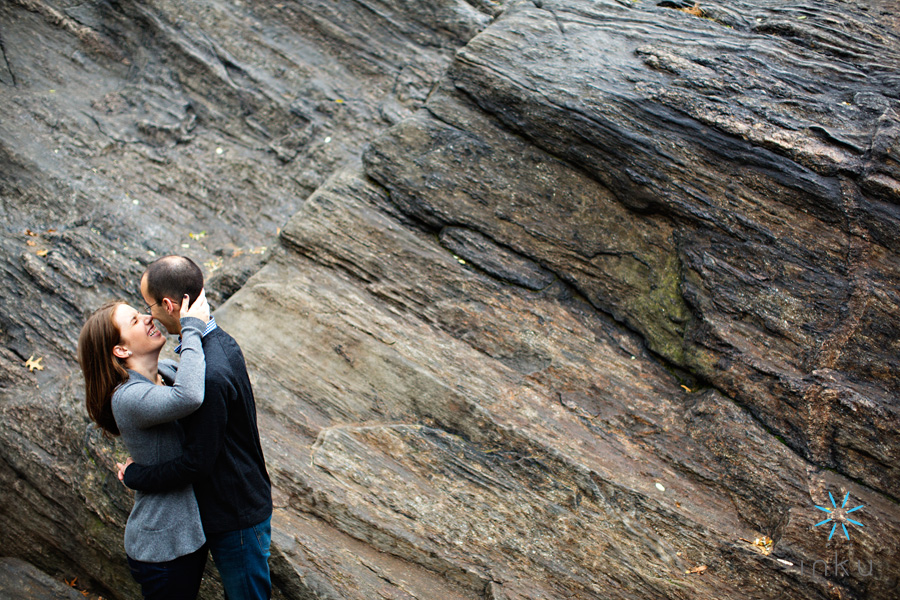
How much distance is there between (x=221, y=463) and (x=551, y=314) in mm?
Result: 4320

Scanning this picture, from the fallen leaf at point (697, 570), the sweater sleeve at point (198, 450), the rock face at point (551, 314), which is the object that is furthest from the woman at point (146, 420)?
the fallen leaf at point (697, 570)

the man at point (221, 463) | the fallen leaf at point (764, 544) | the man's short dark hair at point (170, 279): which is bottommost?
the fallen leaf at point (764, 544)

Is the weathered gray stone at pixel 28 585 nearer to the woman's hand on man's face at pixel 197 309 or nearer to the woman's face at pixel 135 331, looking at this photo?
the woman's face at pixel 135 331

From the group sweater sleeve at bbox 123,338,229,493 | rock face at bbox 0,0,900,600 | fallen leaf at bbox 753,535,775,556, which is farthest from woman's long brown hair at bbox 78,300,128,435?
fallen leaf at bbox 753,535,775,556

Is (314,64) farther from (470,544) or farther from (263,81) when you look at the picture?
(470,544)

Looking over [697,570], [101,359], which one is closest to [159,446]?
[101,359]

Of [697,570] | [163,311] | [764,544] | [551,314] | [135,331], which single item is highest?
[163,311]

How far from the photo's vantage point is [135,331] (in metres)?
3.58

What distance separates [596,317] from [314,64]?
682 cm

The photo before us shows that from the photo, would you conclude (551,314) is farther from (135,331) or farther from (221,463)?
(135,331)

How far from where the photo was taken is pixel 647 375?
6535mm

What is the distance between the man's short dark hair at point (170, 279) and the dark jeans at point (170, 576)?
160cm

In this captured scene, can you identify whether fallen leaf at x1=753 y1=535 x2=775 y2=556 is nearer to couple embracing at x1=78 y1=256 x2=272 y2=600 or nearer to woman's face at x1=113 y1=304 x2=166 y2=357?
couple embracing at x1=78 y1=256 x2=272 y2=600

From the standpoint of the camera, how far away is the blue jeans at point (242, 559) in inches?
143
